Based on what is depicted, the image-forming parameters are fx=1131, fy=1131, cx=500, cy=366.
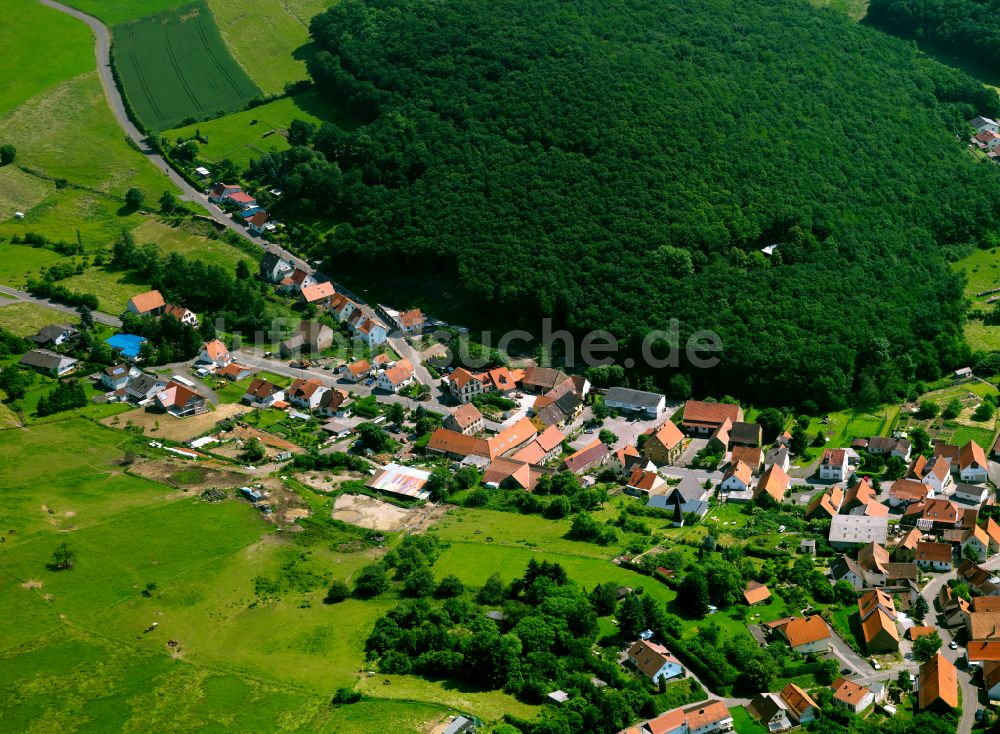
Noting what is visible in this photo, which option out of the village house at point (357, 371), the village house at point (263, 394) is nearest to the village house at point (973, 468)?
the village house at point (357, 371)

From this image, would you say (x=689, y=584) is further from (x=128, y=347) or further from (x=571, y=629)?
(x=128, y=347)

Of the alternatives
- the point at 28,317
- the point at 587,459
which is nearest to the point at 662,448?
the point at 587,459

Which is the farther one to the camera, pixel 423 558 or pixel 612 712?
pixel 423 558

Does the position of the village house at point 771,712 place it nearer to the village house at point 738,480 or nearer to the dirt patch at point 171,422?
the village house at point 738,480

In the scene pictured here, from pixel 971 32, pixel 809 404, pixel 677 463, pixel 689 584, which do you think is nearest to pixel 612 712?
pixel 689 584

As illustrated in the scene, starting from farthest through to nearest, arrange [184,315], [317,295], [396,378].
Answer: [317,295]
[184,315]
[396,378]

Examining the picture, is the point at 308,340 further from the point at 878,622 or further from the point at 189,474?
the point at 878,622

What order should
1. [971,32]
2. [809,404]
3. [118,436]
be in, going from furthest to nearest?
[971,32], [809,404], [118,436]
